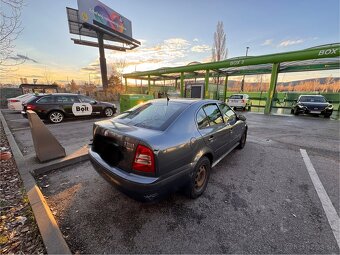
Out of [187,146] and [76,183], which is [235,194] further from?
[76,183]

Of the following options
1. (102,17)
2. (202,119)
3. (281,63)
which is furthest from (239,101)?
(102,17)

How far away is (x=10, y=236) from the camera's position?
73.1 inches

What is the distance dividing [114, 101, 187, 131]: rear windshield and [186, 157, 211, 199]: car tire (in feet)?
2.72

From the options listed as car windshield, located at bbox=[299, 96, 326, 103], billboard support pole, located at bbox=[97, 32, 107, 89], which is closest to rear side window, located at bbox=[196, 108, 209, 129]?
car windshield, located at bbox=[299, 96, 326, 103]

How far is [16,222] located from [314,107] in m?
16.0

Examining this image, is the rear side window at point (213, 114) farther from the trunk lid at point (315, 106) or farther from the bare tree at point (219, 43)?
the bare tree at point (219, 43)

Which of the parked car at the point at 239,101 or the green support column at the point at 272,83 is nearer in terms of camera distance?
the green support column at the point at 272,83

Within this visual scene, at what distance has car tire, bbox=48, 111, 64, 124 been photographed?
8.21 meters

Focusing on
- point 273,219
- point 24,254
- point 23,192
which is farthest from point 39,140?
point 273,219

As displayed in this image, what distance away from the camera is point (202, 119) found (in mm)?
2830

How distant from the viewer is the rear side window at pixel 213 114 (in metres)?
3.07

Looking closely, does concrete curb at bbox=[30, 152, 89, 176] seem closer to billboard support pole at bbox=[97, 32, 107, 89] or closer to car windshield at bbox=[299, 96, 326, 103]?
car windshield at bbox=[299, 96, 326, 103]

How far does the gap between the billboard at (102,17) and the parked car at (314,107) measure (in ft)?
79.3

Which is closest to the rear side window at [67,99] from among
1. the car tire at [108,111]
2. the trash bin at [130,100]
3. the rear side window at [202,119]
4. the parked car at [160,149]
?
the car tire at [108,111]
